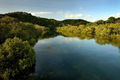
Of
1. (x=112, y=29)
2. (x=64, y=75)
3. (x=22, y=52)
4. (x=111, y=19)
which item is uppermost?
(x=111, y=19)

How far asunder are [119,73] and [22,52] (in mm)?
26889

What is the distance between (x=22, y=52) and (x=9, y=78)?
6.25 meters

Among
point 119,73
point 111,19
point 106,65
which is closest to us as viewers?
point 119,73

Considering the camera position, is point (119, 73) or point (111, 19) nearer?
point (119, 73)

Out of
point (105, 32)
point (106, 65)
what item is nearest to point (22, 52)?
point (106, 65)

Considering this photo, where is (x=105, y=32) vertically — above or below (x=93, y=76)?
above

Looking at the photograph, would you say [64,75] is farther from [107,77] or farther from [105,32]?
[105,32]

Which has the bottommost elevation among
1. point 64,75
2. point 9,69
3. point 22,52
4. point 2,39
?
point 64,75

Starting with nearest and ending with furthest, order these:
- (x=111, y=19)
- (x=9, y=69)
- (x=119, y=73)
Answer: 1. (x=9, y=69)
2. (x=119, y=73)
3. (x=111, y=19)

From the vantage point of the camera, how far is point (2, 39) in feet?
90.3

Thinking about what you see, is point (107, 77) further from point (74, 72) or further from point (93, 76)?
point (74, 72)

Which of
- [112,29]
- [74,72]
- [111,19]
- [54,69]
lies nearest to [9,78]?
[54,69]

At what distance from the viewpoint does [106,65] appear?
24.6 m

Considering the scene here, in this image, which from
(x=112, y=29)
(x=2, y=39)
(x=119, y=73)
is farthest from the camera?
(x=112, y=29)
